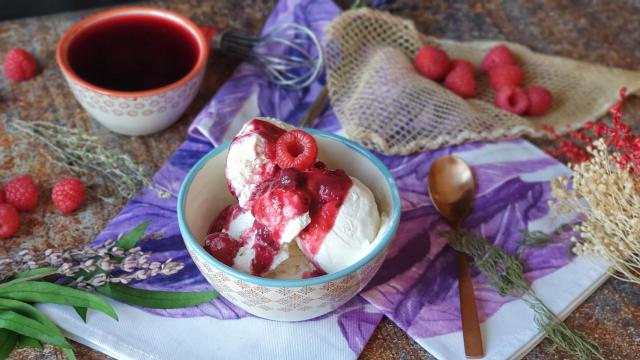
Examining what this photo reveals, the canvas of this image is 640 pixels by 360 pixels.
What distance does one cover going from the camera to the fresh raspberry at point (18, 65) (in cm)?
132

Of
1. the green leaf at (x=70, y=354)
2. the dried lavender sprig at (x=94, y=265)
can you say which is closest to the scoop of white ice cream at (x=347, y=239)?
the dried lavender sprig at (x=94, y=265)

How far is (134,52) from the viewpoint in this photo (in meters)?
1.28

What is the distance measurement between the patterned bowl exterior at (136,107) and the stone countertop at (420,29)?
0.04 metres

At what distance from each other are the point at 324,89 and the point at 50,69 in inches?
22.6

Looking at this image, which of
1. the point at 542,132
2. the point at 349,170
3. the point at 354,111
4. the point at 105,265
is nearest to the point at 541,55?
the point at 542,132

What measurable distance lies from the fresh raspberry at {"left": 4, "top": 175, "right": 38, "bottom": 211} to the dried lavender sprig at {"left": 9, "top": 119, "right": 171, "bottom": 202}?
0.08m

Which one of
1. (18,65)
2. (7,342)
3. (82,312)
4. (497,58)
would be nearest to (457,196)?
(497,58)

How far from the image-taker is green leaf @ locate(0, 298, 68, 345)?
0.93 metres

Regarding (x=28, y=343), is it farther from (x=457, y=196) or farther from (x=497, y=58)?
(x=497, y=58)

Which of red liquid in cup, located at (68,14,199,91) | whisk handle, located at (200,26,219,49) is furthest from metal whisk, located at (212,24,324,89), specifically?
red liquid in cup, located at (68,14,199,91)

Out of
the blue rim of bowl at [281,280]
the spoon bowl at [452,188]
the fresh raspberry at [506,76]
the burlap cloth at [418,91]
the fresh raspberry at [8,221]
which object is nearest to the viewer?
the blue rim of bowl at [281,280]

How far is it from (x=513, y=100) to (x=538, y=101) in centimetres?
5

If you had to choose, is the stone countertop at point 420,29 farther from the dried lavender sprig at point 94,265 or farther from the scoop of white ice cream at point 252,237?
the scoop of white ice cream at point 252,237

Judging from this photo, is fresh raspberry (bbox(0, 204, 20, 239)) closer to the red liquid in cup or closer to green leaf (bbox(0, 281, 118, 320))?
green leaf (bbox(0, 281, 118, 320))
